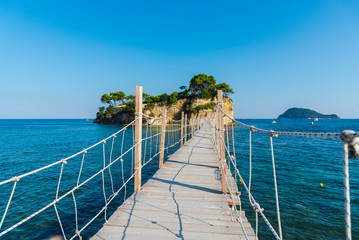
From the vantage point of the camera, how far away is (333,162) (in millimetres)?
Result: 11664

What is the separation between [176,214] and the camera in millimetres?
2879

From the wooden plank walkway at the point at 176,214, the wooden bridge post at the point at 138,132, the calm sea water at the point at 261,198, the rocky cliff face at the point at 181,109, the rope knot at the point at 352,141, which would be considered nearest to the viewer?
the rope knot at the point at 352,141

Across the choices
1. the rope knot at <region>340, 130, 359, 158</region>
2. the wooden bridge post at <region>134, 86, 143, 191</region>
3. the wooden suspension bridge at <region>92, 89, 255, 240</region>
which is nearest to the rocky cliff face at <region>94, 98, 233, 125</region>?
the wooden suspension bridge at <region>92, 89, 255, 240</region>

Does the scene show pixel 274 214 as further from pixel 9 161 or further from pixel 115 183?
pixel 9 161

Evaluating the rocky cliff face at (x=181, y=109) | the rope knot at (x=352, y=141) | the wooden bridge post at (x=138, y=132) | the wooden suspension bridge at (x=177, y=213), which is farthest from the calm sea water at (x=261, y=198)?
the rocky cliff face at (x=181, y=109)

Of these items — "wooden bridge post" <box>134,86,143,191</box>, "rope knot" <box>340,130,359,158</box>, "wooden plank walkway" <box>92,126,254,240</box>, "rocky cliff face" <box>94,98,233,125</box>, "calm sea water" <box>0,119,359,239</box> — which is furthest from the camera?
"rocky cliff face" <box>94,98,233,125</box>

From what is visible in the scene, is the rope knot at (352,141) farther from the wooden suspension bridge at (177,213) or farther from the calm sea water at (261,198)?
the calm sea water at (261,198)

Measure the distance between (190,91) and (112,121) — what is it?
27512 millimetres

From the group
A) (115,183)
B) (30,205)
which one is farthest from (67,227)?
(115,183)

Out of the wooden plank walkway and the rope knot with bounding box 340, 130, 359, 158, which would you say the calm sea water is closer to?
the wooden plank walkway

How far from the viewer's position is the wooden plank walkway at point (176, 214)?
2.39m

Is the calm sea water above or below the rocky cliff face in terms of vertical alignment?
below

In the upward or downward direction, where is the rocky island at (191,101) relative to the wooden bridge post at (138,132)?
upward

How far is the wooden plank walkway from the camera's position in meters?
2.39
